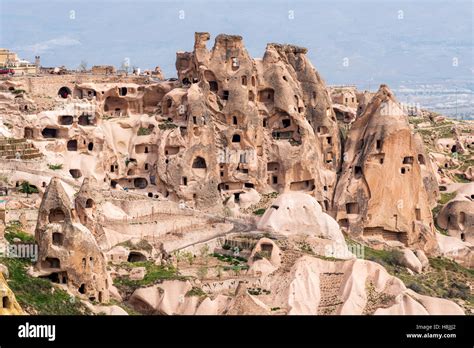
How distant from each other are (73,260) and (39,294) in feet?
13.6

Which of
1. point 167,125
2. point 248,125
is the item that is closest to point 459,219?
point 248,125

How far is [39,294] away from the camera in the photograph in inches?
2208

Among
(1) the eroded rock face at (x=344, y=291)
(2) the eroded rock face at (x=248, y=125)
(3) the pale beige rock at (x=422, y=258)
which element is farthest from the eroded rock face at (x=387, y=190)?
(1) the eroded rock face at (x=344, y=291)

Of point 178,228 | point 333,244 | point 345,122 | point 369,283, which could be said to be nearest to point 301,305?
point 369,283

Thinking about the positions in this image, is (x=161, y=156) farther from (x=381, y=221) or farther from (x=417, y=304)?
(x=417, y=304)

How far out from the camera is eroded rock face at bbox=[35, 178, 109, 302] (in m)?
59.9

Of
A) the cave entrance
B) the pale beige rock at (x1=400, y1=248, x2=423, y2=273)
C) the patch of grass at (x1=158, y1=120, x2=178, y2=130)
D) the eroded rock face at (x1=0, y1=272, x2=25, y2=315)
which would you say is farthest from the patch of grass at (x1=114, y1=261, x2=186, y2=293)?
the cave entrance

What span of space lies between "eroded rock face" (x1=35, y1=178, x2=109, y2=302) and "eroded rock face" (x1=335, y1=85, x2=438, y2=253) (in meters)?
34.4

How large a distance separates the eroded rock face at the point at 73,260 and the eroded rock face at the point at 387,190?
34.4 m

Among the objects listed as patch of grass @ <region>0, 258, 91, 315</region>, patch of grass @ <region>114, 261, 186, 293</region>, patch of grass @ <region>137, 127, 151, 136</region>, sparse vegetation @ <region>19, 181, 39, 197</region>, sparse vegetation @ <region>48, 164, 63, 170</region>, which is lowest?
patch of grass @ <region>114, 261, 186, 293</region>

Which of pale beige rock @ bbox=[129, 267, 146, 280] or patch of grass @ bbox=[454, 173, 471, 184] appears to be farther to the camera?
patch of grass @ bbox=[454, 173, 471, 184]

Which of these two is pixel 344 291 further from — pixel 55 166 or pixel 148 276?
pixel 55 166

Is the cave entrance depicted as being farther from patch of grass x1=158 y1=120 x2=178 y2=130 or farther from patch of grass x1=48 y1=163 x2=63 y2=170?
patch of grass x1=48 y1=163 x2=63 y2=170
